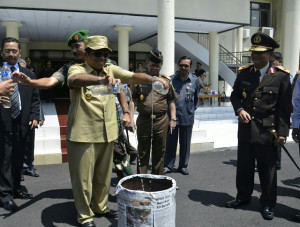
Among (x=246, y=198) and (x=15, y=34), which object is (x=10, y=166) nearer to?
(x=246, y=198)

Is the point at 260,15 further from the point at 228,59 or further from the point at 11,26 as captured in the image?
the point at 11,26

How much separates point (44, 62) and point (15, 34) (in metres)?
5.93

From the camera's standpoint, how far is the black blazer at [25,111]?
3.47m

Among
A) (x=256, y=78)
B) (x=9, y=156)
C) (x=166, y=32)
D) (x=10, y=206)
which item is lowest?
(x=10, y=206)

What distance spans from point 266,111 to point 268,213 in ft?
3.80

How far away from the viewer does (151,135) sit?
13.2ft

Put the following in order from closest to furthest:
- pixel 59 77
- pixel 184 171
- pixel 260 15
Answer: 1. pixel 59 77
2. pixel 184 171
3. pixel 260 15

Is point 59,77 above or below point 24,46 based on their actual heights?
below

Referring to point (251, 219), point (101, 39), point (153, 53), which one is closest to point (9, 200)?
point (101, 39)

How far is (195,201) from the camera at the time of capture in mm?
3891

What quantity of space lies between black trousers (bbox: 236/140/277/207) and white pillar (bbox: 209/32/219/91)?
949 centimetres

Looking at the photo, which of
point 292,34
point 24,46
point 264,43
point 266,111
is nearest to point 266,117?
point 266,111

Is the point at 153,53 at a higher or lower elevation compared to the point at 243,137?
higher

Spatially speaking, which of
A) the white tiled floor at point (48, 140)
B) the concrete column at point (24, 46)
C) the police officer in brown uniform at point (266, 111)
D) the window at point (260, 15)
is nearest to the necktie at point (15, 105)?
the white tiled floor at point (48, 140)
